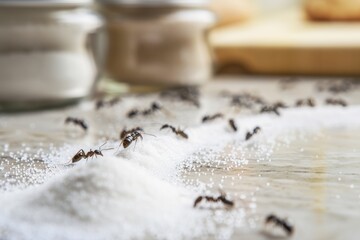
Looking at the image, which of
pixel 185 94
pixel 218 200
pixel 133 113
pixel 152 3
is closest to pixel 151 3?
pixel 152 3

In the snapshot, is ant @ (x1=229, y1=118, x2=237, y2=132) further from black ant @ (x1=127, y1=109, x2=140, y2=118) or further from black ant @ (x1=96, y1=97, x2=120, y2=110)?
black ant @ (x1=96, y1=97, x2=120, y2=110)

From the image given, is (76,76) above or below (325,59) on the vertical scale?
above

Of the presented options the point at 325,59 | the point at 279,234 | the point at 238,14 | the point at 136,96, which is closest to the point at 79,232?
the point at 279,234

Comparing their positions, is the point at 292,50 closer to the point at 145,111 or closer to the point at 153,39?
the point at 153,39

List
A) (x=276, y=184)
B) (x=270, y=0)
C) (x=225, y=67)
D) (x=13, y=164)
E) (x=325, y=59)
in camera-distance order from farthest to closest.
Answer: (x=270, y=0), (x=225, y=67), (x=325, y=59), (x=13, y=164), (x=276, y=184)

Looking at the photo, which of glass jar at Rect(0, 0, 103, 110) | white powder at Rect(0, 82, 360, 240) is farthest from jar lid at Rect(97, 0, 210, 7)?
white powder at Rect(0, 82, 360, 240)

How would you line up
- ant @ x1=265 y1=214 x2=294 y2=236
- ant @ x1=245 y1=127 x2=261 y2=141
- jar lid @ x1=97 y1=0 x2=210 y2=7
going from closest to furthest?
ant @ x1=265 y1=214 x2=294 y2=236, ant @ x1=245 y1=127 x2=261 y2=141, jar lid @ x1=97 y1=0 x2=210 y2=7

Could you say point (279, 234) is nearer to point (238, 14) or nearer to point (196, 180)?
point (196, 180)
